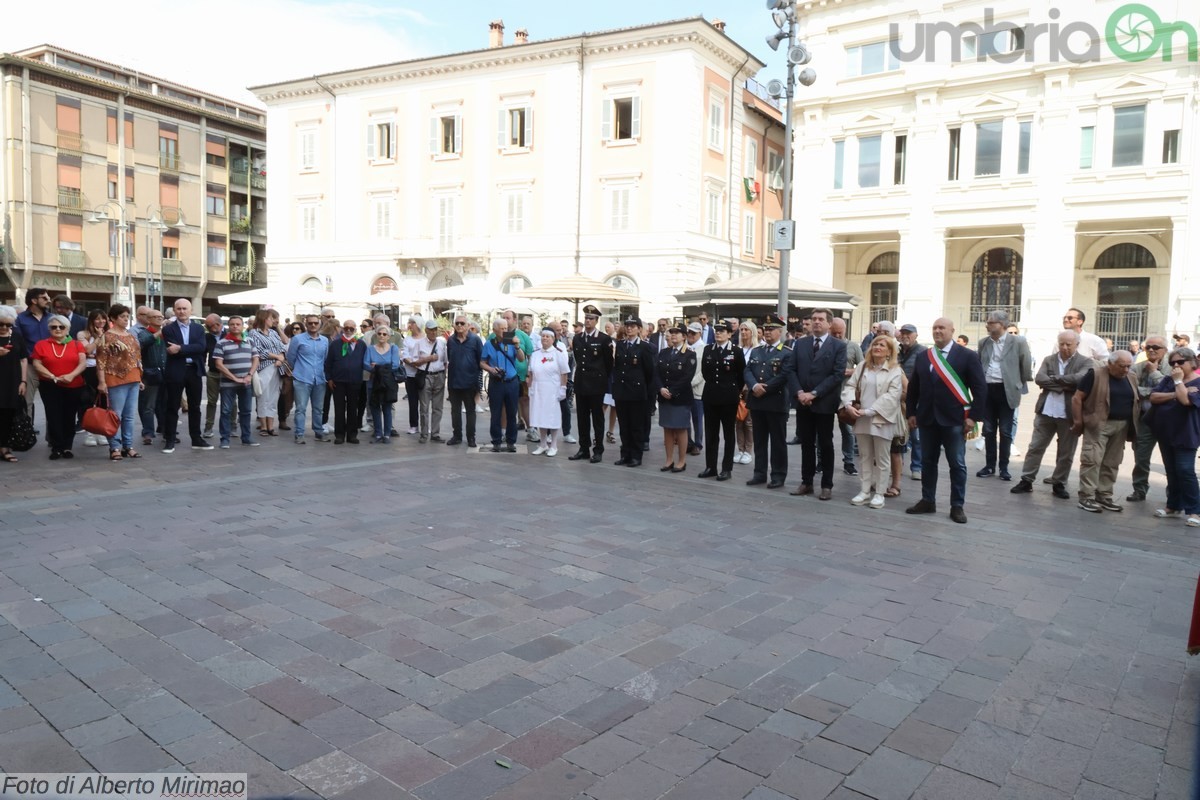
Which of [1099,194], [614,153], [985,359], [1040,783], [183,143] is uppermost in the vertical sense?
[183,143]

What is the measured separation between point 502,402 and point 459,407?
0.87m

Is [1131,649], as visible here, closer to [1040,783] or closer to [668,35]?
[1040,783]

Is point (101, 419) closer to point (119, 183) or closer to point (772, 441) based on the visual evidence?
point (772, 441)

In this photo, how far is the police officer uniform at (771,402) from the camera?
29.2 ft

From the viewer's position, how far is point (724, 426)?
31.5ft

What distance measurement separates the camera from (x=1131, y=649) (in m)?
4.50

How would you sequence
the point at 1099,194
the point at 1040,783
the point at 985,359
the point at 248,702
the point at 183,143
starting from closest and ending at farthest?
the point at 1040,783, the point at 248,702, the point at 985,359, the point at 1099,194, the point at 183,143

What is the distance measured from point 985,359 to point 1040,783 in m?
7.88

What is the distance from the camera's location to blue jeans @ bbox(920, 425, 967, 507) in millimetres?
7630

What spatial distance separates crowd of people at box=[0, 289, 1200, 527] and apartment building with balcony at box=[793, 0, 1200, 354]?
22.3 metres

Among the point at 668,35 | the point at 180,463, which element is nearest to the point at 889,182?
the point at 668,35

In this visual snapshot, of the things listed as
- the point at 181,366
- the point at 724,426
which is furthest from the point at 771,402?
the point at 181,366

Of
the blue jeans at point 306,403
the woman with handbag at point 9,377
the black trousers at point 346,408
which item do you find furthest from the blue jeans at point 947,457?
the woman with handbag at point 9,377

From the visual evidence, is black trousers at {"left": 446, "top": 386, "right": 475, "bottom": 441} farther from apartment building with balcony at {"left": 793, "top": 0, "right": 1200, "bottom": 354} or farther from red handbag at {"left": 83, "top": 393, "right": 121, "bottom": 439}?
apartment building with balcony at {"left": 793, "top": 0, "right": 1200, "bottom": 354}
